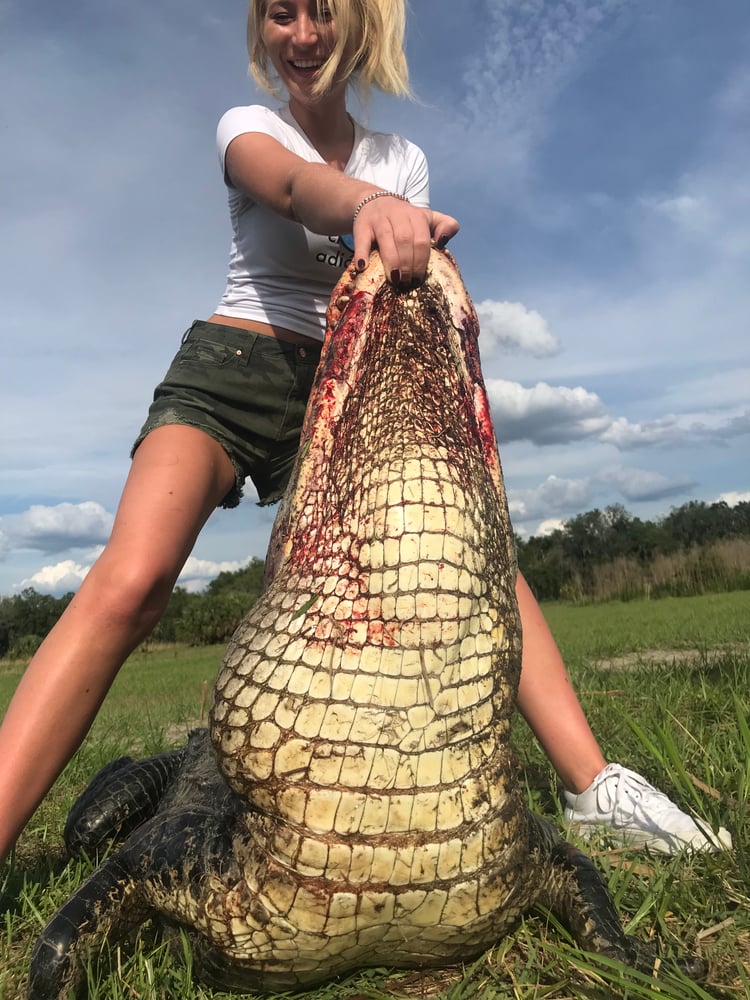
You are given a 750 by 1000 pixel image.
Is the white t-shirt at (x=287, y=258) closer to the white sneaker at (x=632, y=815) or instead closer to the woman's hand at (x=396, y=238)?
the woman's hand at (x=396, y=238)

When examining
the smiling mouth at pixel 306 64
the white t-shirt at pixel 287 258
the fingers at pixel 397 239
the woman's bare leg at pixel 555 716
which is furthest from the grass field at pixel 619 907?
the smiling mouth at pixel 306 64

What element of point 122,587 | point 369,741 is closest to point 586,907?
point 369,741

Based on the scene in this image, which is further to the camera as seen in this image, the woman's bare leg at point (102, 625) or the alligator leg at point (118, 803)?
the alligator leg at point (118, 803)

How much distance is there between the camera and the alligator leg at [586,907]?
4.66 ft

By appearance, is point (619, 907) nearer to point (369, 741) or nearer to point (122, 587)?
point (369, 741)

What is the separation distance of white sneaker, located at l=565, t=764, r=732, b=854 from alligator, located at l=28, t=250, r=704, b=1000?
0.70 m

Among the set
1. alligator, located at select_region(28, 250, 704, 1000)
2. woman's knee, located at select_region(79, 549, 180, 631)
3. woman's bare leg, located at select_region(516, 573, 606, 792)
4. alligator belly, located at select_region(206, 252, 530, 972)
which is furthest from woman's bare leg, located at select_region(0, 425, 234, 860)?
woman's bare leg, located at select_region(516, 573, 606, 792)

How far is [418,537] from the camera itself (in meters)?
1.34

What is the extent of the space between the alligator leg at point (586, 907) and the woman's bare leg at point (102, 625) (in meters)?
1.19

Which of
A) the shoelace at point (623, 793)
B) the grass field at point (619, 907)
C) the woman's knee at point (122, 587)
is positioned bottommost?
the grass field at point (619, 907)

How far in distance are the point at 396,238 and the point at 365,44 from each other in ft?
4.36

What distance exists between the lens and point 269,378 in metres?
2.66

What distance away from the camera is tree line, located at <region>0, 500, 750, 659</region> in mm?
23625

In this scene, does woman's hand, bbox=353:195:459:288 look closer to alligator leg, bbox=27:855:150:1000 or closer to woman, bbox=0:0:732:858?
woman, bbox=0:0:732:858
